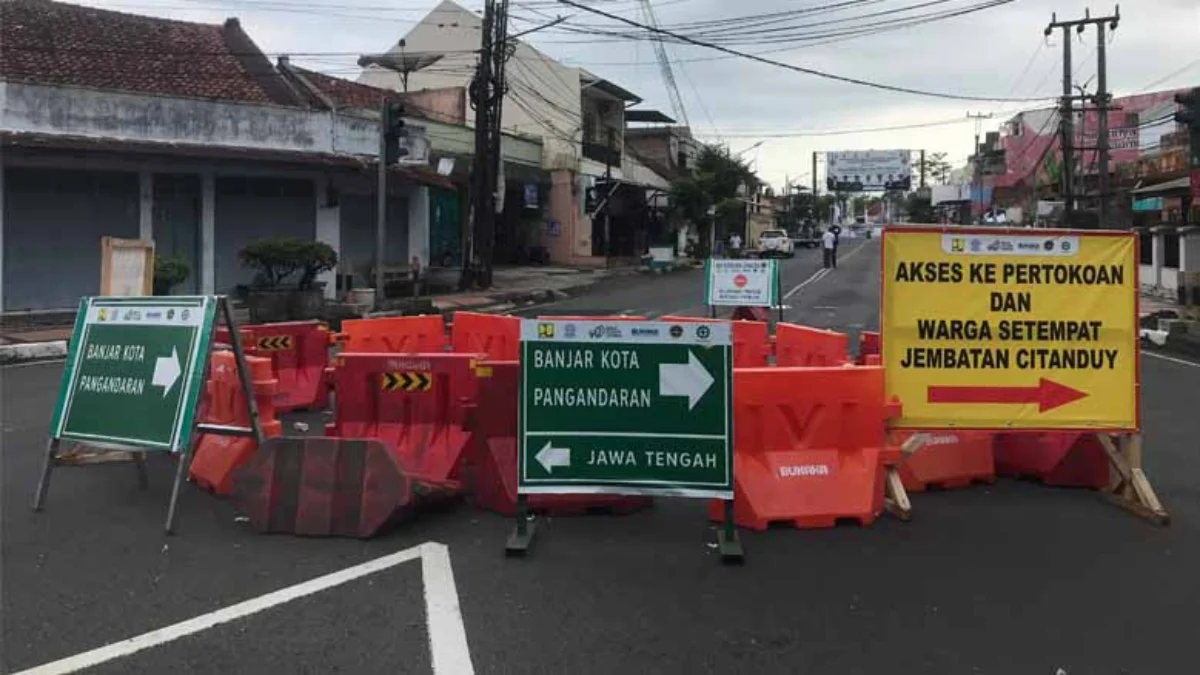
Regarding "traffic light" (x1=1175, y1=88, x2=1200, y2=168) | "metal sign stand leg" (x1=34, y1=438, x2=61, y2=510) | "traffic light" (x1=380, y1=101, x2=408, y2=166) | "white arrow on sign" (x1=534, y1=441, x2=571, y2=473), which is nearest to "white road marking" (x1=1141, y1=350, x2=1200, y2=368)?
"traffic light" (x1=1175, y1=88, x2=1200, y2=168)

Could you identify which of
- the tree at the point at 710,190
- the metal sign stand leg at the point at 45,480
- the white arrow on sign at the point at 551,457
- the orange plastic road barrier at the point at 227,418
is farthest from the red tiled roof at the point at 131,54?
the tree at the point at 710,190

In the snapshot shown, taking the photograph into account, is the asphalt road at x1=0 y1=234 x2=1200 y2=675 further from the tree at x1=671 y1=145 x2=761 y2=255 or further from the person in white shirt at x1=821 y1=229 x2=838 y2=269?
the tree at x1=671 y1=145 x2=761 y2=255

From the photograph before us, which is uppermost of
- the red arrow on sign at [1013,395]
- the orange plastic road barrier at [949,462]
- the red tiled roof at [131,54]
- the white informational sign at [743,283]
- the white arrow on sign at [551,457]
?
the red tiled roof at [131,54]

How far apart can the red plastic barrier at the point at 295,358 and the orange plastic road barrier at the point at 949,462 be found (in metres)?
5.59

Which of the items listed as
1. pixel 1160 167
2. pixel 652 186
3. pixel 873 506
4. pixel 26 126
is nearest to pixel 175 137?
pixel 26 126

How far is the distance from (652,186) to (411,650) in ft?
156

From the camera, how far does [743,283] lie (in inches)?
673

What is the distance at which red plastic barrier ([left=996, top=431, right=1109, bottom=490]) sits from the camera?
681 cm

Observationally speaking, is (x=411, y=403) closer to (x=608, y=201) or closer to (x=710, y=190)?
(x=608, y=201)

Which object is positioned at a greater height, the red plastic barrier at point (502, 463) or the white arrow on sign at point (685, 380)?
the white arrow on sign at point (685, 380)

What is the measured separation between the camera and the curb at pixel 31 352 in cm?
1452

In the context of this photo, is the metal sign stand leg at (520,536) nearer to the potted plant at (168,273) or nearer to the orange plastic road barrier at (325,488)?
the orange plastic road barrier at (325,488)

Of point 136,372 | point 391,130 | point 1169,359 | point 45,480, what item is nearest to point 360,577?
point 136,372

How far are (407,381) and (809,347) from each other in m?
3.70
